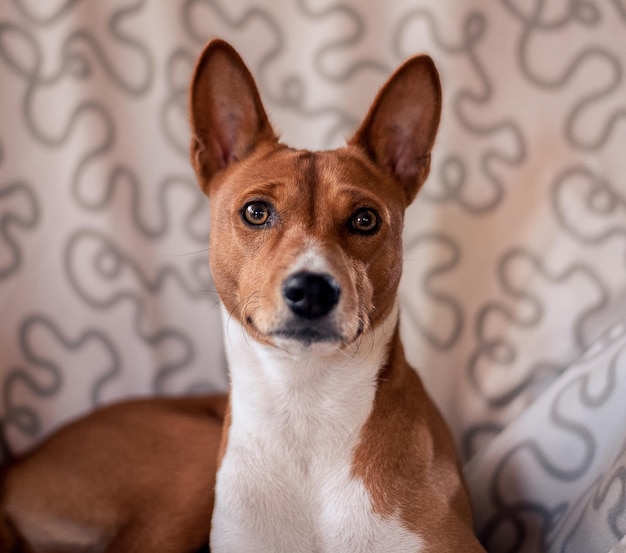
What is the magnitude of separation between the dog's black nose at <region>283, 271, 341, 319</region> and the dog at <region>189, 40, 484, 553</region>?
0.06 metres

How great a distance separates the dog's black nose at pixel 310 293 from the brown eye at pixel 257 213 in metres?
0.34

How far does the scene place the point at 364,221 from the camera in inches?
84.4

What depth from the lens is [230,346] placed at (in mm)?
2236

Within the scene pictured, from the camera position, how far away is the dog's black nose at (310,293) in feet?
6.03

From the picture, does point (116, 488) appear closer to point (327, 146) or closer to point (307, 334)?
point (307, 334)

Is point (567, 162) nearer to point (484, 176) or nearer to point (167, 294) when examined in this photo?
point (484, 176)

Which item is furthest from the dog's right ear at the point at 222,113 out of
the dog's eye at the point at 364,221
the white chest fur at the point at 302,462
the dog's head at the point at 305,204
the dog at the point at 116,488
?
the dog at the point at 116,488

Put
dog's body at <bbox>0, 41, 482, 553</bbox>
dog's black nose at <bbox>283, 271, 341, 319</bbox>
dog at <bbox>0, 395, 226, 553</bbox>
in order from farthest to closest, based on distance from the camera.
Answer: dog at <bbox>0, 395, 226, 553</bbox> → dog's body at <bbox>0, 41, 482, 553</bbox> → dog's black nose at <bbox>283, 271, 341, 319</bbox>

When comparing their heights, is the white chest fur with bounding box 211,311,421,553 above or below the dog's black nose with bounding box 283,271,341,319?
below

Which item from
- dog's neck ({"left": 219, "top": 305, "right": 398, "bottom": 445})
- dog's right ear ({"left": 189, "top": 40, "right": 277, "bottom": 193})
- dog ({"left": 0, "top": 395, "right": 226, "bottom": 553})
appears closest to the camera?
dog's neck ({"left": 219, "top": 305, "right": 398, "bottom": 445})

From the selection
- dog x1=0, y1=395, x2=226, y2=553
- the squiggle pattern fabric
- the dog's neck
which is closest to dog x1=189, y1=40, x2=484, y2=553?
the dog's neck

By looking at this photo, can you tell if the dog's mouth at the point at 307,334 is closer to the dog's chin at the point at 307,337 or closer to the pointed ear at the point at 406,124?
the dog's chin at the point at 307,337

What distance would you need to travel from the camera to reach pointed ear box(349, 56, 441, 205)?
2273 millimetres

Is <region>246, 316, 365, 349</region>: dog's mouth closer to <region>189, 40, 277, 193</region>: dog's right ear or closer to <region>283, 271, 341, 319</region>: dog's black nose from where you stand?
<region>283, 271, 341, 319</region>: dog's black nose
